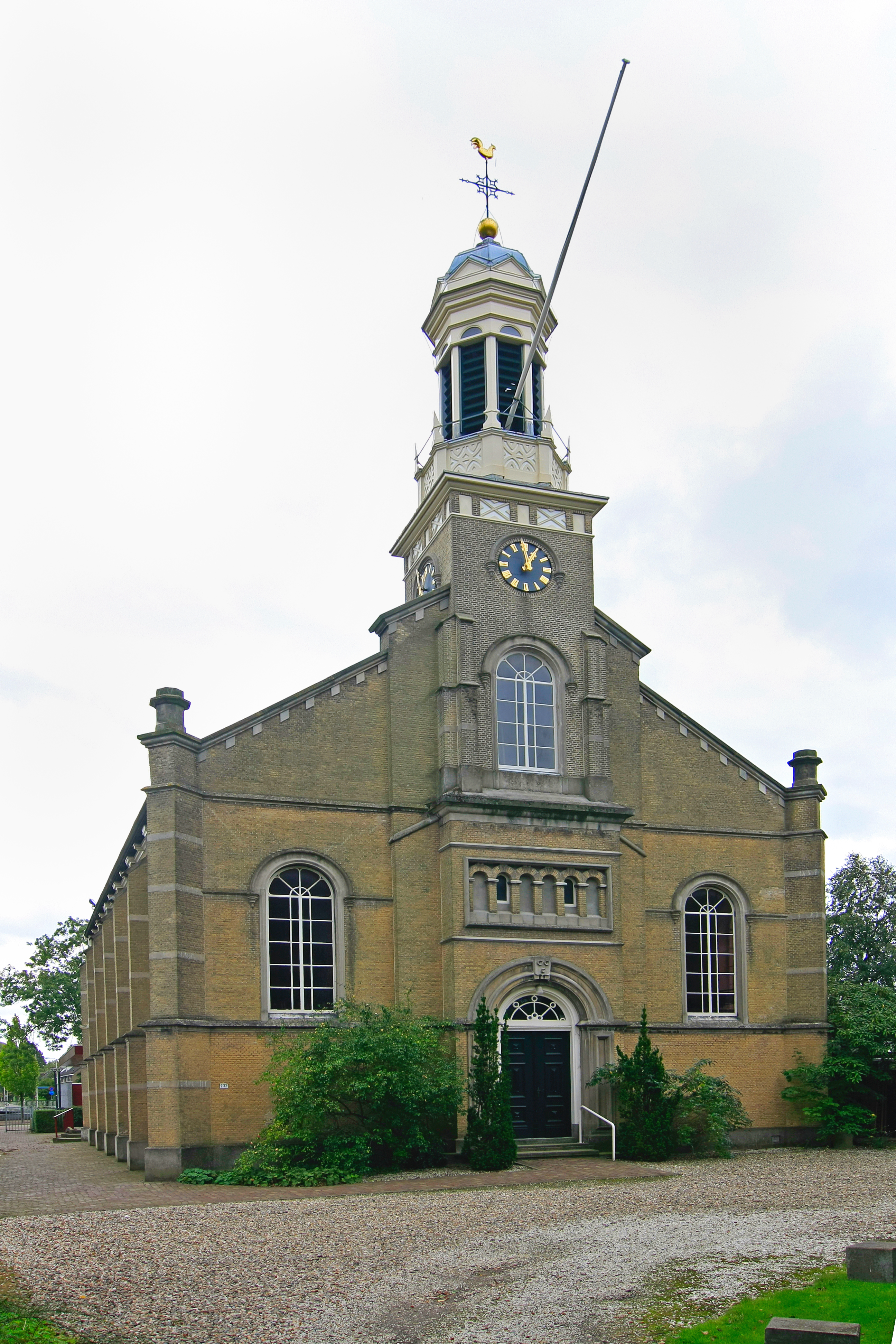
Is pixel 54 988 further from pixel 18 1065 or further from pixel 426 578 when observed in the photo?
pixel 426 578

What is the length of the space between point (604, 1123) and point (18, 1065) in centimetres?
5140

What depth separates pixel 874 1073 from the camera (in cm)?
2659

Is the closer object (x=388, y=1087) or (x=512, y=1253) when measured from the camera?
(x=512, y=1253)

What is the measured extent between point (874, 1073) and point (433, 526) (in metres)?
15.9

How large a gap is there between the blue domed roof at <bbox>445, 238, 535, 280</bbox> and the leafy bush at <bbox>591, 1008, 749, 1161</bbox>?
18577 mm

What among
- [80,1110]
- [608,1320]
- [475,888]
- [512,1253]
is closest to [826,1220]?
[512,1253]

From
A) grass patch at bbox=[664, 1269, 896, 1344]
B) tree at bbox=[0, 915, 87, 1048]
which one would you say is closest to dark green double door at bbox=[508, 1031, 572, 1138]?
grass patch at bbox=[664, 1269, 896, 1344]

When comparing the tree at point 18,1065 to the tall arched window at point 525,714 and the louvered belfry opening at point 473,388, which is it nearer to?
the tall arched window at point 525,714

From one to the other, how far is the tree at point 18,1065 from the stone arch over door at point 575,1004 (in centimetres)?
5064

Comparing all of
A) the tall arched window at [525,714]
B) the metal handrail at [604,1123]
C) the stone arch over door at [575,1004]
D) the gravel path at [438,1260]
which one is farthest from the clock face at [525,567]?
the gravel path at [438,1260]

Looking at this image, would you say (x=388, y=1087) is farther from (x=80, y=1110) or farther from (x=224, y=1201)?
(x=80, y=1110)

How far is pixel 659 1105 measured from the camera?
23469 millimetres

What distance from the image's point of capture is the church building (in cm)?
2344

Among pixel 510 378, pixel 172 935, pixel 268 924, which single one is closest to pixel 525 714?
pixel 268 924
